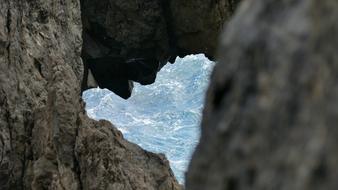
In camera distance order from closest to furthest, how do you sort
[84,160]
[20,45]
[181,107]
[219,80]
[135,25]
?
[219,80] < [84,160] < [20,45] < [135,25] < [181,107]

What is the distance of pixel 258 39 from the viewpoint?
3277 mm

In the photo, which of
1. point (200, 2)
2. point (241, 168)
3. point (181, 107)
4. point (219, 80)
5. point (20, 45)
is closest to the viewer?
point (241, 168)

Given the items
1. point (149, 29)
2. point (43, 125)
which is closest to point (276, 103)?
point (43, 125)

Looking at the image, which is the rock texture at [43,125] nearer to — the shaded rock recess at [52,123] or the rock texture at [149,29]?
the shaded rock recess at [52,123]

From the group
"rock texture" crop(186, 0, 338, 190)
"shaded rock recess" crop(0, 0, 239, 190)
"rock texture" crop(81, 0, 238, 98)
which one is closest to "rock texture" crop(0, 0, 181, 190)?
"shaded rock recess" crop(0, 0, 239, 190)

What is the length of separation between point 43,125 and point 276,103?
62.5 ft

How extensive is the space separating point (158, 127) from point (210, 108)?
136m

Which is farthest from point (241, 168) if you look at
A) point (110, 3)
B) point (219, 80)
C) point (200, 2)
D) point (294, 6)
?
point (110, 3)

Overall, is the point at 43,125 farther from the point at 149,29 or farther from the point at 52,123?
the point at 149,29

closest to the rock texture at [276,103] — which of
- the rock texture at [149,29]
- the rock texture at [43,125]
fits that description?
the rock texture at [43,125]

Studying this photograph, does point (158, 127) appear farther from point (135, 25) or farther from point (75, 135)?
point (75, 135)

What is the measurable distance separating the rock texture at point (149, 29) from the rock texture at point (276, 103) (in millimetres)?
34241

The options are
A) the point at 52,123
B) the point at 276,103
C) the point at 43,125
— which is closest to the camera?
the point at 276,103

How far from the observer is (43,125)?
21328 millimetres
